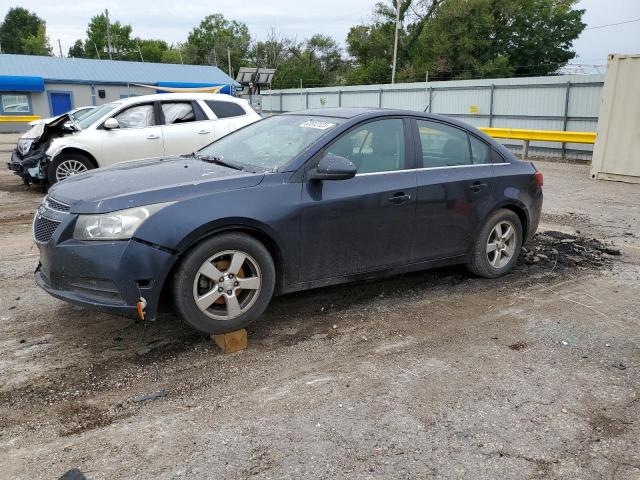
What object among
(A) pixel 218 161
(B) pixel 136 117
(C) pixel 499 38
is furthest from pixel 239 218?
(C) pixel 499 38

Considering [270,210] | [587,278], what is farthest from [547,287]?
[270,210]

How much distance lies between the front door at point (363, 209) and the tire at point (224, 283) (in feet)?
1.28

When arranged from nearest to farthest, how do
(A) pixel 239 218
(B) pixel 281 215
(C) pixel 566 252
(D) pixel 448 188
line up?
(A) pixel 239 218
(B) pixel 281 215
(D) pixel 448 188
(C) pixel 566 252

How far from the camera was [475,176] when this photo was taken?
5.22 m

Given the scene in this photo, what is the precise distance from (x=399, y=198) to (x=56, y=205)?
2.60m

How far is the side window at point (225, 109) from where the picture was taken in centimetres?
1034

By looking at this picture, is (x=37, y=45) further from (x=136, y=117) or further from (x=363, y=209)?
(x=363, y=209)

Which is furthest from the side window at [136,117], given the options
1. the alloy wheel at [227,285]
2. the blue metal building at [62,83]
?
the blue metal building at [62,83]

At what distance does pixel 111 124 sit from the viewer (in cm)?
961

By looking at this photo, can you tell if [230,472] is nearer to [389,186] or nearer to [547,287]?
[389,186]

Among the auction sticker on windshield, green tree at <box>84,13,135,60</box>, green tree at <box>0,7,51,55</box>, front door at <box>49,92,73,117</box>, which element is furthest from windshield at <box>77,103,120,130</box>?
green tree at <box>0,7,51,55</box>

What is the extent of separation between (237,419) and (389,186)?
2.31 metres

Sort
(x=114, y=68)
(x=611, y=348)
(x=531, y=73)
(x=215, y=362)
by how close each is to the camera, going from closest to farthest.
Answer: (x=215, y=362) < (x=611, y=348) < (x=114, y=68) < (x=531, y=73)

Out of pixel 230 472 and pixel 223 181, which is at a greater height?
pixel 223 181
